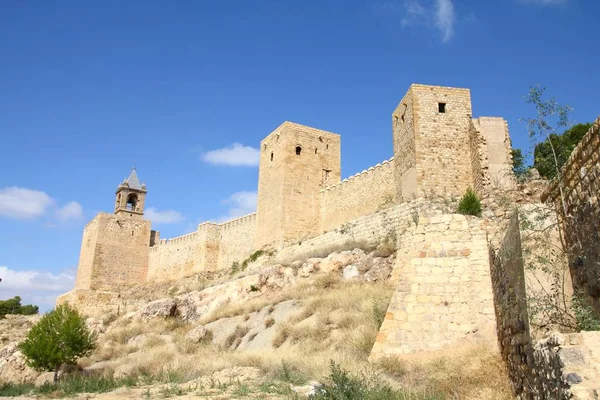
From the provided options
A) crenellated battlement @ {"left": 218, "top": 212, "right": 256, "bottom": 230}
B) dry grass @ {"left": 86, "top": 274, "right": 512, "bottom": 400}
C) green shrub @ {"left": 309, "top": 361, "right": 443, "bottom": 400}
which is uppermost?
crenellated battlement @ {"left": 218, "top": 212, "right": 256, "bottom": 230}

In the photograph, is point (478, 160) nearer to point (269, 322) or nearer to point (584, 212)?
point (269, 322)

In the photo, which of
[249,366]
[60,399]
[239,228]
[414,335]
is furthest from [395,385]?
[239,228]


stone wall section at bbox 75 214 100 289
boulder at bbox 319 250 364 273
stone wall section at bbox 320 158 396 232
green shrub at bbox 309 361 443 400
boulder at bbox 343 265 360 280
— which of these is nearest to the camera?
green shrub at bbox 309 361 443 400

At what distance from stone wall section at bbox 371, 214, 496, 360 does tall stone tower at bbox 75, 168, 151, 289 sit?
32.7 metres

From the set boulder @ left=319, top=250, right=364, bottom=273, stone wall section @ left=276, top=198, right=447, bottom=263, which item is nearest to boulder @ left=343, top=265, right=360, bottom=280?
boulder @ left=319, top=250, right=364, bottom=273

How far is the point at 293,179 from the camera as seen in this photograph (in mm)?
25969

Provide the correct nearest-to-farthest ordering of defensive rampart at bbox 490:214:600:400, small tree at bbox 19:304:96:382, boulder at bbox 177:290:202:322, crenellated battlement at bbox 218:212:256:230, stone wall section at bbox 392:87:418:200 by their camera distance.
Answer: defensive rampart at bbox 490:214:600:400 → small tree at bbox 19:304:96:382 → boulder at bbox 177:290:202:322 → stone wall section at bbox 392:87:418:200 → crenellated battlement at bbox 218:212:256:230

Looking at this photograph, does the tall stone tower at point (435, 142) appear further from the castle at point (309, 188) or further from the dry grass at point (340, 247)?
the dry grass at point (340, 247)

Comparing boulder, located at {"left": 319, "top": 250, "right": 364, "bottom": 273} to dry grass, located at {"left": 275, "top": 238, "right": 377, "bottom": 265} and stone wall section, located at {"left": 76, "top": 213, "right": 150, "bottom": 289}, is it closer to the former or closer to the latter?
dry grass, located at {"left": 275, "top": 238, "right": 377, "bottom": 265}

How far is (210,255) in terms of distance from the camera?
3409cm

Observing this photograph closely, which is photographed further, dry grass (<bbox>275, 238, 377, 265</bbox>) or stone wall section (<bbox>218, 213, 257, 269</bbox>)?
stone wall section (<bbox>218, 213, 257, 269</bbox>)

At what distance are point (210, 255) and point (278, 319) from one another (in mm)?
21258

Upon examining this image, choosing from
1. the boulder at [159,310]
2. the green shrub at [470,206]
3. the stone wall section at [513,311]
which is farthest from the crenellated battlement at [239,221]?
the stone wall section at [513,311]

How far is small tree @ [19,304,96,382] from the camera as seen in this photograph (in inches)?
535
